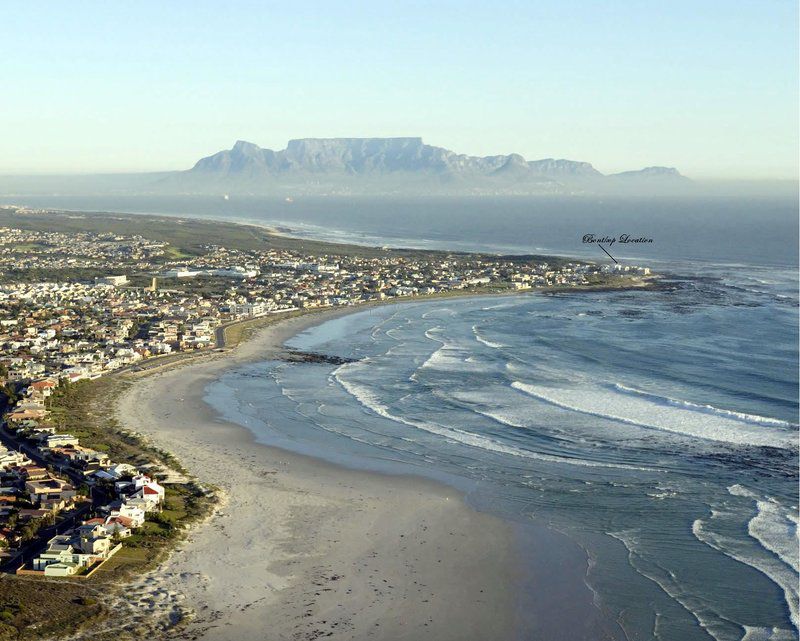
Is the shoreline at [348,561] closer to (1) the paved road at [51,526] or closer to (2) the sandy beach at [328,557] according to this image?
(2) the sandy beach at [328,557]

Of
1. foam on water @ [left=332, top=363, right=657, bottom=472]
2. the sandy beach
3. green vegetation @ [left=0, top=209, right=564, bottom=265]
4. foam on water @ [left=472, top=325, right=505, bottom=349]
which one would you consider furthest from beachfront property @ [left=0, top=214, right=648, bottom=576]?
foam on water @ [left=472, top=325, right=505, bottom=349]

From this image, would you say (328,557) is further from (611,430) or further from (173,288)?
(173,288)

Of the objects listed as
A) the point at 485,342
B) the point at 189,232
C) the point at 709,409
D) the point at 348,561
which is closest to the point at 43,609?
the point at 348,561

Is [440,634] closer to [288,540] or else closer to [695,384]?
[288,540]

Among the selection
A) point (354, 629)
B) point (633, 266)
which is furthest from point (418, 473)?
point (633, 266)

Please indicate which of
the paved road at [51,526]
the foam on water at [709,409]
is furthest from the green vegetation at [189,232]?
the paved road at [51,526]

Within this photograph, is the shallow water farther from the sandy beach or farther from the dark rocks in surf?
the sandy beach
